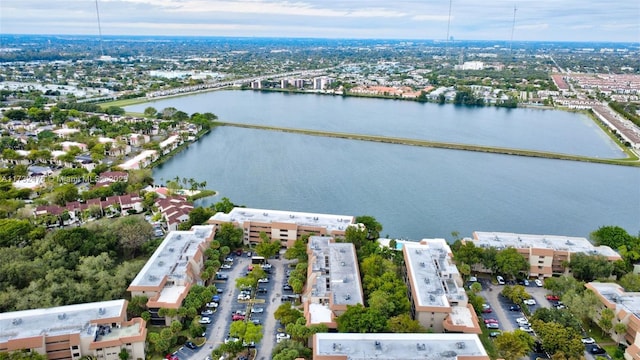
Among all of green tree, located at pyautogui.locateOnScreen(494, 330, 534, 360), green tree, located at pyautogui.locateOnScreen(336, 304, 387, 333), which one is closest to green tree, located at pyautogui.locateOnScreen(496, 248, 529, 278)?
green tree, located at pyautogui.locateOnScreen(494, 330, 534, 360)

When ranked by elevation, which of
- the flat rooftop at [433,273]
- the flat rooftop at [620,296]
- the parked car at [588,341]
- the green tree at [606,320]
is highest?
the flat rooftop at [433,273]

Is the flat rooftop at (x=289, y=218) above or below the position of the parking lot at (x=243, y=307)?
above

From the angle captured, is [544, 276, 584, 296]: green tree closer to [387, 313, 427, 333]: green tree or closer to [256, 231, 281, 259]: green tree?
[387, 313, 427, 333]: green tree

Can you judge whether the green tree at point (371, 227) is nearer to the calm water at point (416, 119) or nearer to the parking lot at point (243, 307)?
the parking lot at point (243, 307)

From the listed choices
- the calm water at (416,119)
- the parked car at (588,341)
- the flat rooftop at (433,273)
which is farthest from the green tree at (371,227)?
the calm water at (416,119)

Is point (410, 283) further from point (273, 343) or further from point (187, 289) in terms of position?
point (187, 289)

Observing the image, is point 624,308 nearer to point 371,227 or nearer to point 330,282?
point 330,282

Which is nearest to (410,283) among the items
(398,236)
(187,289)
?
(398,236)
